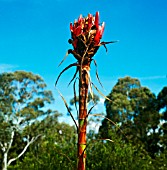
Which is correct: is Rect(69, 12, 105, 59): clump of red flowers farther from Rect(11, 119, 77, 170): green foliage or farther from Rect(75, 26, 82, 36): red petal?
Rect(11, 119, 77, 170): green foliage

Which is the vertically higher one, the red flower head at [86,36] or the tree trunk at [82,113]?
the red flower head at [86,36]

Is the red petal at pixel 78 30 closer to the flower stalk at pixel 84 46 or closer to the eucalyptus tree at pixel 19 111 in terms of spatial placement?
the flower stalk at pixel 84 46

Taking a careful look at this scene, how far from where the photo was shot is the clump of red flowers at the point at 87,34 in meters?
1.47

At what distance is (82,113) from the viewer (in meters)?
1.43

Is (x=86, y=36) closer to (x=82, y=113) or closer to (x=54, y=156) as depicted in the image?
(x=82, y=113)

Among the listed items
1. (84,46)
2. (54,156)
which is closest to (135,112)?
(54,156)

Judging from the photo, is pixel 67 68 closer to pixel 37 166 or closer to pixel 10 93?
pixel 37 166

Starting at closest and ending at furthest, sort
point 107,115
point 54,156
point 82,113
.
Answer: point 82,113
point 54,156
point 107,115

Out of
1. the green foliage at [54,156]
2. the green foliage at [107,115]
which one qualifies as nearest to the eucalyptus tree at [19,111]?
the green foliage at [107,115]

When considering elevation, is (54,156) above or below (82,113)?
above

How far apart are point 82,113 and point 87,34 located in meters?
0.28

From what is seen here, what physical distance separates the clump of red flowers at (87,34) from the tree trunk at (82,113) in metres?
0.06

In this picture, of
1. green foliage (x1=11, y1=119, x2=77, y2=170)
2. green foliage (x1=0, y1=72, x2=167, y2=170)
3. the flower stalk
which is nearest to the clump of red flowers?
the flower stalk

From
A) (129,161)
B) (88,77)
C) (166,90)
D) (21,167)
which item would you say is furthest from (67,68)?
(166,90)
